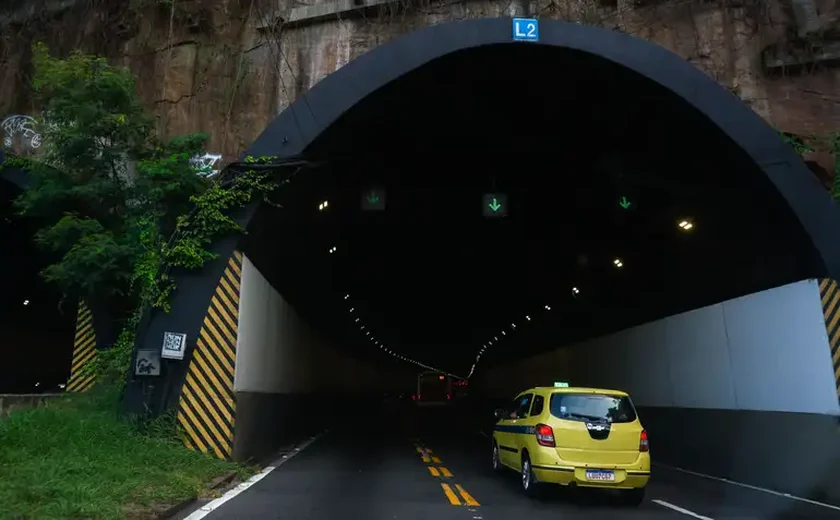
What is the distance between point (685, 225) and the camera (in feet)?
60.3

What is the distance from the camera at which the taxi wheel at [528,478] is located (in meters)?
11.4

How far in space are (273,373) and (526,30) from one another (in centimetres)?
1106

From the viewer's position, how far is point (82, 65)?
1709 cm

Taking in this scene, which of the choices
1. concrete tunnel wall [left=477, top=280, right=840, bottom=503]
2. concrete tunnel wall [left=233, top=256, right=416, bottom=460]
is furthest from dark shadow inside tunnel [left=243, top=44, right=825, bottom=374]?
concrete tunnel wall [left=477, top=280, right=840, bottom=503]

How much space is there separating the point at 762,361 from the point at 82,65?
17155 mm

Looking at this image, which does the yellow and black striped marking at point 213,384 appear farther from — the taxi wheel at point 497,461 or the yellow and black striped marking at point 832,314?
the yellow and black striped marking at point 832,314

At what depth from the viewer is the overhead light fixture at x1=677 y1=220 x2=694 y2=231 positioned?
18.2m

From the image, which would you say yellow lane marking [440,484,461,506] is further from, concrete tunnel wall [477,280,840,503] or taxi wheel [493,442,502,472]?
concrete tunnel wall [477,280,840,503]

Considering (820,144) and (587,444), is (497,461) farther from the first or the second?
(820,144)

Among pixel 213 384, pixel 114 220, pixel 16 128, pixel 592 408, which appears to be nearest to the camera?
pixel 592 408

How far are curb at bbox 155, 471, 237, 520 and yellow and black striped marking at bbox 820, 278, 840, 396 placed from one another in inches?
422

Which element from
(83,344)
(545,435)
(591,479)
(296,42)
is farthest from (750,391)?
(296,42)

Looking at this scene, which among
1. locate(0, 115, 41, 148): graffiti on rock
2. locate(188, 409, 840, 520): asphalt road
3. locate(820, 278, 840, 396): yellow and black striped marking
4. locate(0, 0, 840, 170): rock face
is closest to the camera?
locate(188, 409, 840, 520): asphalt road

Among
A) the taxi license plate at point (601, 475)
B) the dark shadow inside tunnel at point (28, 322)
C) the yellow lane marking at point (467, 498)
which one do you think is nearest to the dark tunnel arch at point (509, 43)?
the yellow lane marking at point (467, 498)
